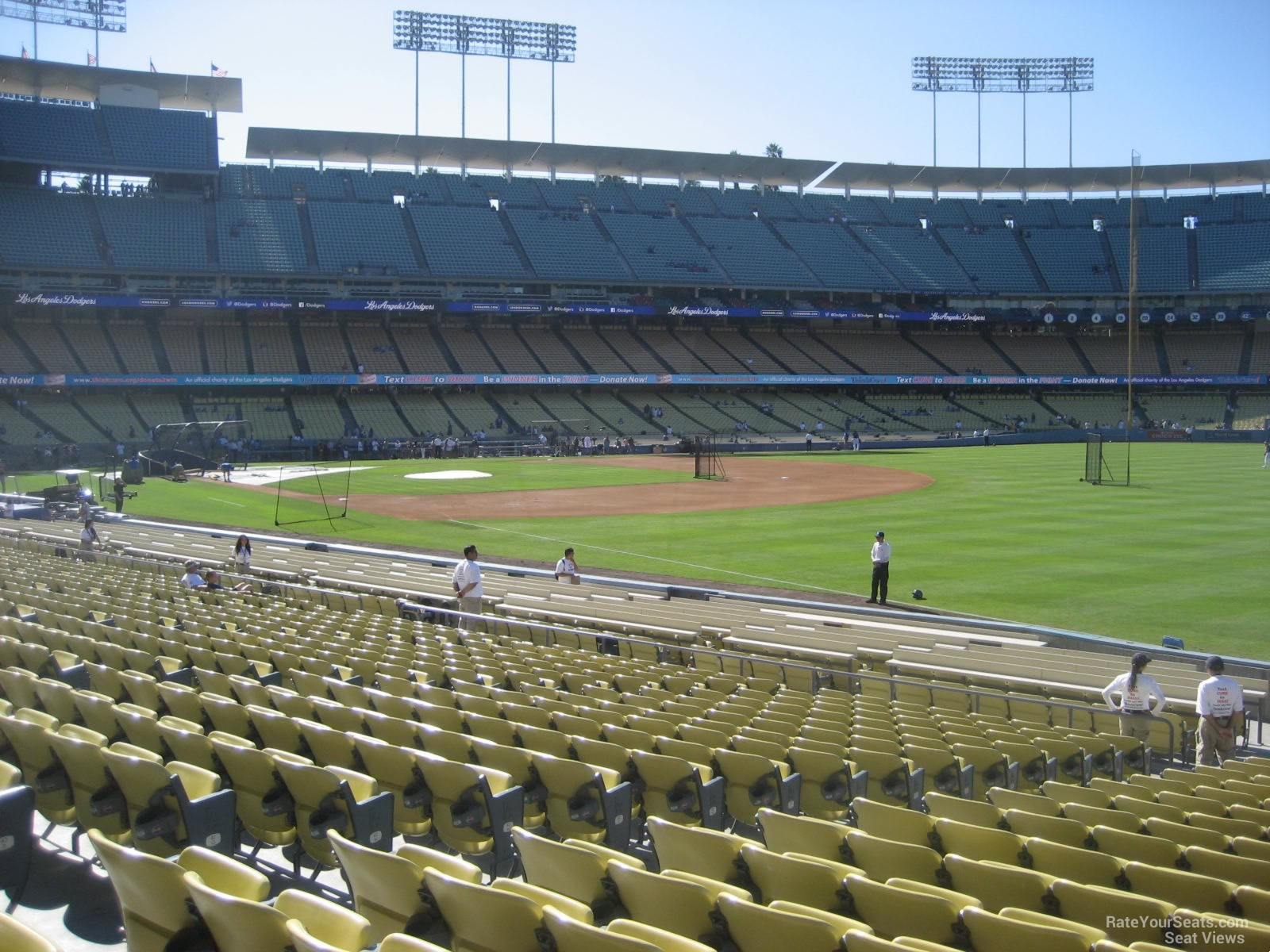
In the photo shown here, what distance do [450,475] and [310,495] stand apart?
884 cm

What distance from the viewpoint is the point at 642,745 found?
25.8 ft

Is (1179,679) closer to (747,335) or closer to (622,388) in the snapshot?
(622,388)

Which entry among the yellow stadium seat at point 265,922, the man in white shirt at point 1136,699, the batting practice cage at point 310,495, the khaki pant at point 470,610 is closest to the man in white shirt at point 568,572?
the khaki pant at point 470,610

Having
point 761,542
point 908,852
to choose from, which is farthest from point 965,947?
point 761,542

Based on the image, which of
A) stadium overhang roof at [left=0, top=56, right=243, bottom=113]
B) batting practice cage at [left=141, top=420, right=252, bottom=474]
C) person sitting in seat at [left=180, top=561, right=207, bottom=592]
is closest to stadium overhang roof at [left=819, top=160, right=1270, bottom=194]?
stadium overhang roof at [left=0, top=56, right=243, bottom=113]

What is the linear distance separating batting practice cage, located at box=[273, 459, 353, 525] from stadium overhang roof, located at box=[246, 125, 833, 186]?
3577cm

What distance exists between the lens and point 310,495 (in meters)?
44.9

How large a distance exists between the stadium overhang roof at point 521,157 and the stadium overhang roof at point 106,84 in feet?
11.6

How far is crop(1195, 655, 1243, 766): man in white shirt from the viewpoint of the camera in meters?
10.1

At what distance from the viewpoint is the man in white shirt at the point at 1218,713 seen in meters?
10.1

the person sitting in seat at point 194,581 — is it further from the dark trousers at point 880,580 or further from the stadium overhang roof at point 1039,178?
the stadium overhang roof at point 1039,178

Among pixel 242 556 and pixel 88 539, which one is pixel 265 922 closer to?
pixel 242 556

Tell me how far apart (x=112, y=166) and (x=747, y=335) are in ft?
160

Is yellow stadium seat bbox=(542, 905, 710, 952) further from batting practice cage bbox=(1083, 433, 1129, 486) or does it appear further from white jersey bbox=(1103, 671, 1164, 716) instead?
batting practice cage bbox=(1083, 433, 1129, 486)
